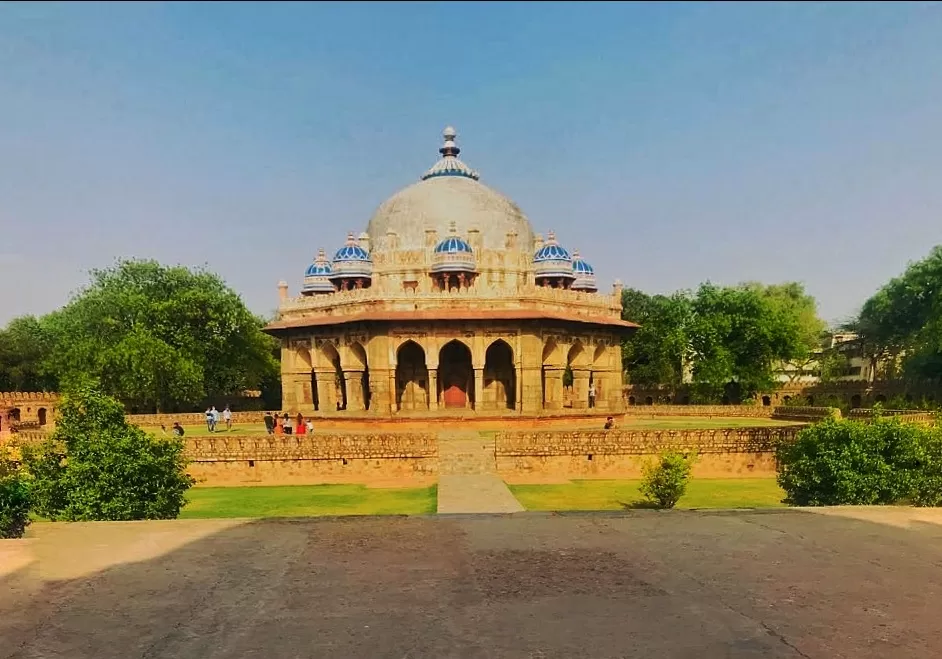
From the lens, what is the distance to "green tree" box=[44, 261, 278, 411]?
33656 millimetres

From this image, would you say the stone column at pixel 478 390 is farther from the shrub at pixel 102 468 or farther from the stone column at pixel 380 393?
the shrub at pixel 102 468

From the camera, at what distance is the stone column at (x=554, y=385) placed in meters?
30.4

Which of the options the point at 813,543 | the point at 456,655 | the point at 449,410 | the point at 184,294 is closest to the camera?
the point at 456,655

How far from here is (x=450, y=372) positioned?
105ft

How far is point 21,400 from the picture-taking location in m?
41.1

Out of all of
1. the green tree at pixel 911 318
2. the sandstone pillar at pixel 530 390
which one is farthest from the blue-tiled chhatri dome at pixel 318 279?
the green tree at pixel 911 318

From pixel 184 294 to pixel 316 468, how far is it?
2123 centimetres

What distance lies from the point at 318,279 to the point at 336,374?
503cm

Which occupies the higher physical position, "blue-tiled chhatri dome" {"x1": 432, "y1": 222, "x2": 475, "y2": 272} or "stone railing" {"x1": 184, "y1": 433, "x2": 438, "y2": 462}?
"blue-tiled chhatri dome" {"x1": 432, "y1": 222, "x2": 475, "y2": 272}

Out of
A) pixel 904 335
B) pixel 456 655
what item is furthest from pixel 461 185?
pixel 456 655

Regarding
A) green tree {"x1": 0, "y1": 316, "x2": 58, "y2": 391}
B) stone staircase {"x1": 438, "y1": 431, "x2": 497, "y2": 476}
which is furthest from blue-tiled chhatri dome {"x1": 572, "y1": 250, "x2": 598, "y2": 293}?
green tree {"x1": 0, "y1": 316, "x2": 58, "y2": 391}

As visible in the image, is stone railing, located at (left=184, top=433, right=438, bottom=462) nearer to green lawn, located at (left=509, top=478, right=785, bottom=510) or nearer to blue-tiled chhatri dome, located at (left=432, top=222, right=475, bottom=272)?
green lawn, located at (left=509, top=478, right=785, bottom=510)

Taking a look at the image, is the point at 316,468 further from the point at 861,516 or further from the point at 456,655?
the point at 456,655

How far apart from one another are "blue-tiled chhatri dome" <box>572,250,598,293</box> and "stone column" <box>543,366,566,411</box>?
21.7ft
